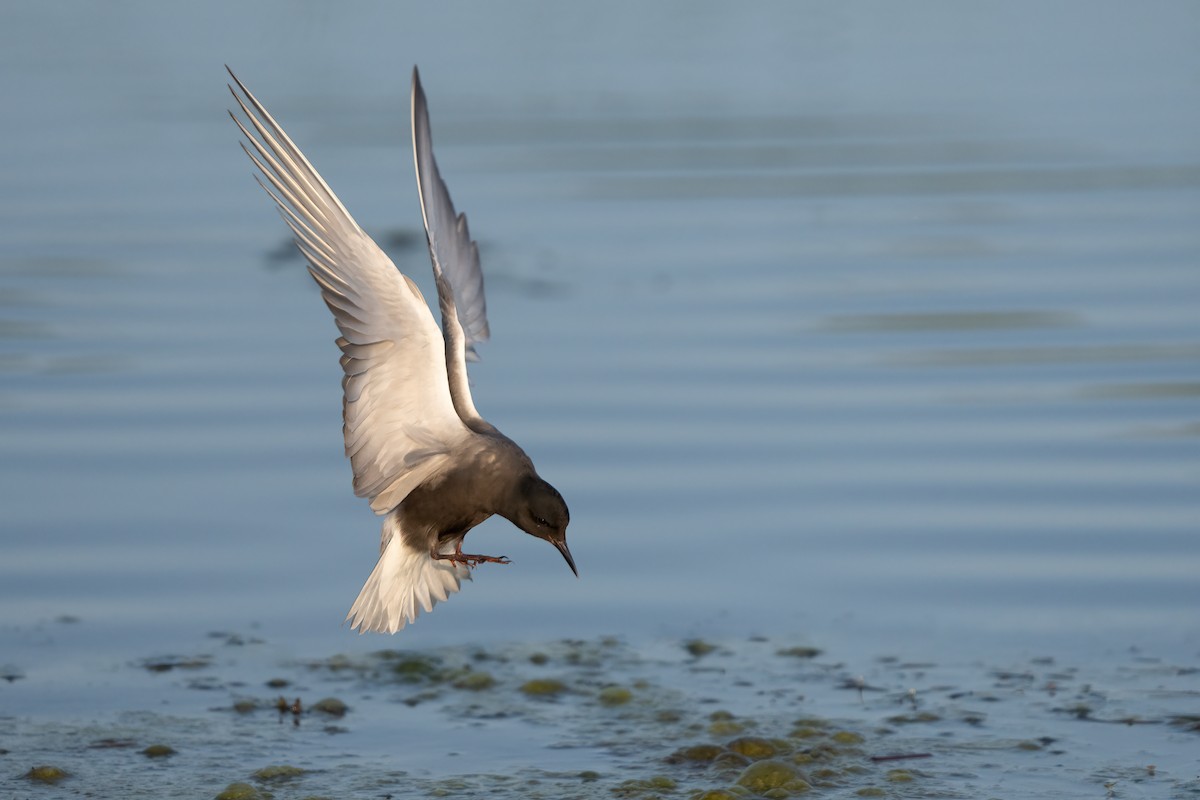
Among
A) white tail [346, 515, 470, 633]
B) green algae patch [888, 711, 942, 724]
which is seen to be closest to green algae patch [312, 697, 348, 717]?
white tail [346, 515, 470, 633]

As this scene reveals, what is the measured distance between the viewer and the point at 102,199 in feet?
48.3

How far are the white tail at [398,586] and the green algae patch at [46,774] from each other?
106cm

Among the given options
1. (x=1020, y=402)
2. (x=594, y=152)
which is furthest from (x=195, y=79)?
(x=1020, y=402)

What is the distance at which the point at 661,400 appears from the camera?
416 inches

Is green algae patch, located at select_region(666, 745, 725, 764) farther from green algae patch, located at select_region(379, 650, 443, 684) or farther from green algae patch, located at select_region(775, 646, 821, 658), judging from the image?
green algae patch, located at select_region(379, 650, 443, 684)

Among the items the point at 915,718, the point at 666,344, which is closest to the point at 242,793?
the point at 915,718

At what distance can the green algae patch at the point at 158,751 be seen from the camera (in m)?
6.91

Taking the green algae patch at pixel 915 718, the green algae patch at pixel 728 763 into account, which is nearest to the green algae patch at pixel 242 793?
the green algae patch at pixel 728 763

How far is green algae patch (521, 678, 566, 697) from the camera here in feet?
24.6

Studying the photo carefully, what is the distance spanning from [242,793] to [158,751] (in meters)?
0.55

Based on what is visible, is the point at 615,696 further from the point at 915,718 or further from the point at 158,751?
the point at 158,751

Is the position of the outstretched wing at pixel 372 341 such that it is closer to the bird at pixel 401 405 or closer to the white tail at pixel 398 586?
the bird at pixel 401 405

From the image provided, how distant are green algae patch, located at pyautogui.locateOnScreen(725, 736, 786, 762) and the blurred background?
46.9 inches

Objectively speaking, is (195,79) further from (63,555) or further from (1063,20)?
(63,555)
